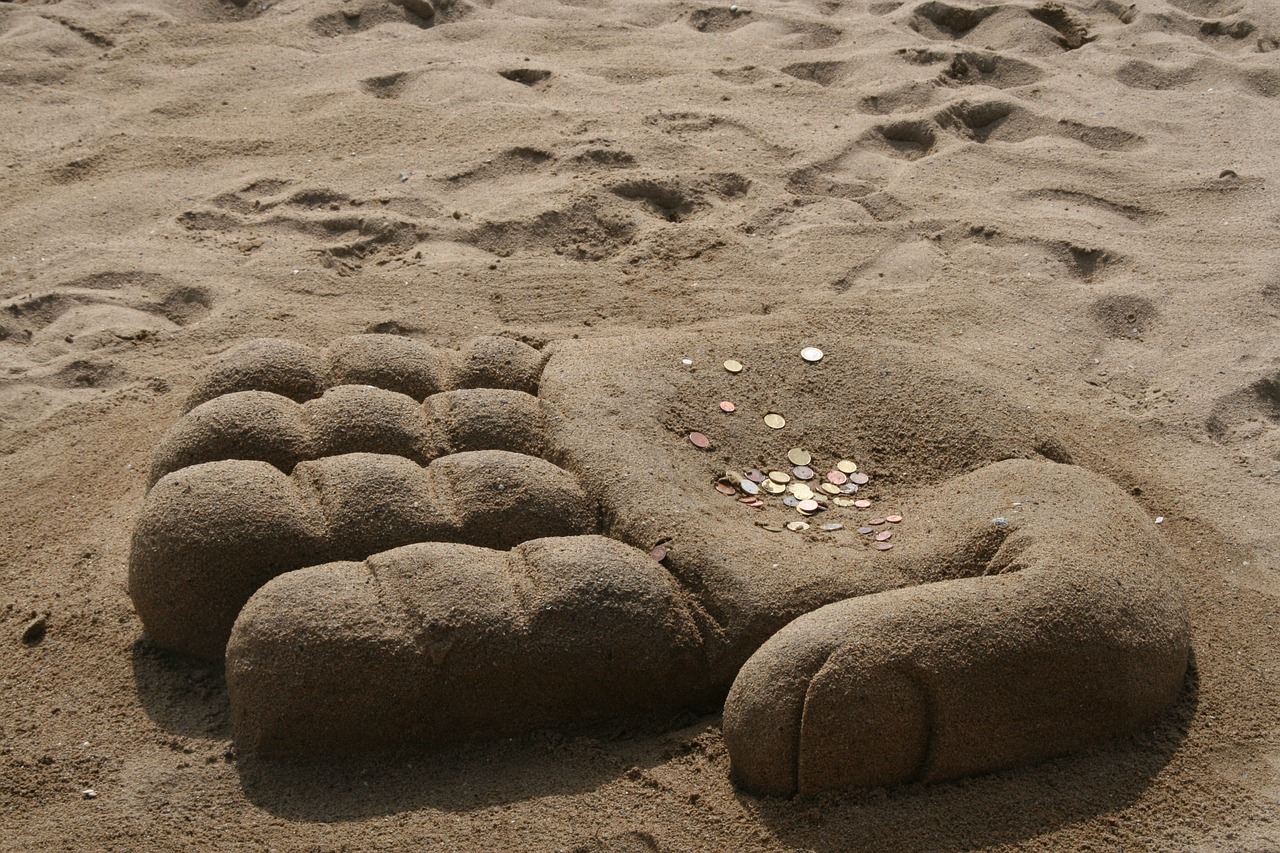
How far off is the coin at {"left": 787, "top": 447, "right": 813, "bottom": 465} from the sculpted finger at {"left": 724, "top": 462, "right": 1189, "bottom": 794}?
22.2 inches

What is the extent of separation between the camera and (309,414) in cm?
248

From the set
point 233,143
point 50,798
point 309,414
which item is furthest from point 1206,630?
point 233,143

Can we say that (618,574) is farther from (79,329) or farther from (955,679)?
(79,329)

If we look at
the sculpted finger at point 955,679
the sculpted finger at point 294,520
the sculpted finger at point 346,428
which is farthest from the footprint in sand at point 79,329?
the sculpted finger at point 955,679

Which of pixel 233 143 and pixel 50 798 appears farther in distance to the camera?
pixel 233 143

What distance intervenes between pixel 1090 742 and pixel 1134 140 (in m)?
2.57

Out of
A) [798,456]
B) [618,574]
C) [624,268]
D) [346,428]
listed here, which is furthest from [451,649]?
[624,268]

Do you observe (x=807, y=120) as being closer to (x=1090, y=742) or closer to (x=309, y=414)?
(x=309, y=414)

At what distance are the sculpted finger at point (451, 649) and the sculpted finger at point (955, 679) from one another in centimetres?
19

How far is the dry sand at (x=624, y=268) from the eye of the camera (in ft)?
6.61

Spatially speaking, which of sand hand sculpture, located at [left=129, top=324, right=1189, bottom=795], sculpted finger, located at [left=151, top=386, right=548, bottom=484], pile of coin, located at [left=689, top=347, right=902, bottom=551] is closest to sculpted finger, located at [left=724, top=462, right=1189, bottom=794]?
sand hand sculpture, located at [left=129, top=324, right=1189, bottom=795]

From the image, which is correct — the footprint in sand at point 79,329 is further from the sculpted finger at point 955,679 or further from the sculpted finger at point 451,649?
the sculpted finger at point 955,679

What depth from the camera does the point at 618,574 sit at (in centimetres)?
216

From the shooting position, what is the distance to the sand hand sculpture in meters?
1.99
